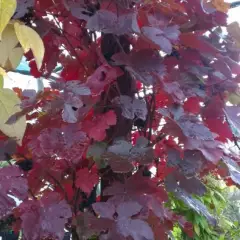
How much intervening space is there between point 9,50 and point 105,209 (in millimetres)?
287

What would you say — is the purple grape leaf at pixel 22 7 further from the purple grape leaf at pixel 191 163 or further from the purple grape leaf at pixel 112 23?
the purple grape leaf at pixel 191 163

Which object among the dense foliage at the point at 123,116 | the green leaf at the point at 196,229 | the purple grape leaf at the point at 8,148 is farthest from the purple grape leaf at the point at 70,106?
the green leaf at the point at 196,229

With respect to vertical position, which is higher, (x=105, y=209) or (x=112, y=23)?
(x=112, y=23)

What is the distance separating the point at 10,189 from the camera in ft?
1.67

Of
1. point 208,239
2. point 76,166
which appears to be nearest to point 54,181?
point 76,166

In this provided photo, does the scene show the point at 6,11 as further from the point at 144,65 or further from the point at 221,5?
the point at 221,5

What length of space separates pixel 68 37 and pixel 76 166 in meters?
0.27

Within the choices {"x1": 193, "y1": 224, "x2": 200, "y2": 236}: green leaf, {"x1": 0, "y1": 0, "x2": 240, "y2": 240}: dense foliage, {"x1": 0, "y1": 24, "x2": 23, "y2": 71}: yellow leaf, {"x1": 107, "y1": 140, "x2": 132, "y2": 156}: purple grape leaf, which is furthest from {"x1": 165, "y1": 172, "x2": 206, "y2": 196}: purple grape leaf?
{"x1": 193, "y1": 224, "x2": 200, "y2": 236}: green leaf

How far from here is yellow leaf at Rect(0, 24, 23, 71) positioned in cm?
37

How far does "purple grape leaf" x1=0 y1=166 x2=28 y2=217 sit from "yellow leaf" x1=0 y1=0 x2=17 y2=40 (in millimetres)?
272

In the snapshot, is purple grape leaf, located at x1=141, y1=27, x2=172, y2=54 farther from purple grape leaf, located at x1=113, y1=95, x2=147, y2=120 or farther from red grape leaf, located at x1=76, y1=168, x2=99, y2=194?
red grape leaf, located at x1=76, y1=168, x2=99, y2=194

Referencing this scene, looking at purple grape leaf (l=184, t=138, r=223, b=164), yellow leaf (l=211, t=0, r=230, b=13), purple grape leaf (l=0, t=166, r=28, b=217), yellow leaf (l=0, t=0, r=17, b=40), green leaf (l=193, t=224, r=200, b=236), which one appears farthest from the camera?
green leaf (l=193, t=224, r=200, b=236)

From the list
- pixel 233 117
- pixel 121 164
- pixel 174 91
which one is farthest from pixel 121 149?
pixel 233 117

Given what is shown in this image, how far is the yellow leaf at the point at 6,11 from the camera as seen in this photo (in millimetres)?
282
